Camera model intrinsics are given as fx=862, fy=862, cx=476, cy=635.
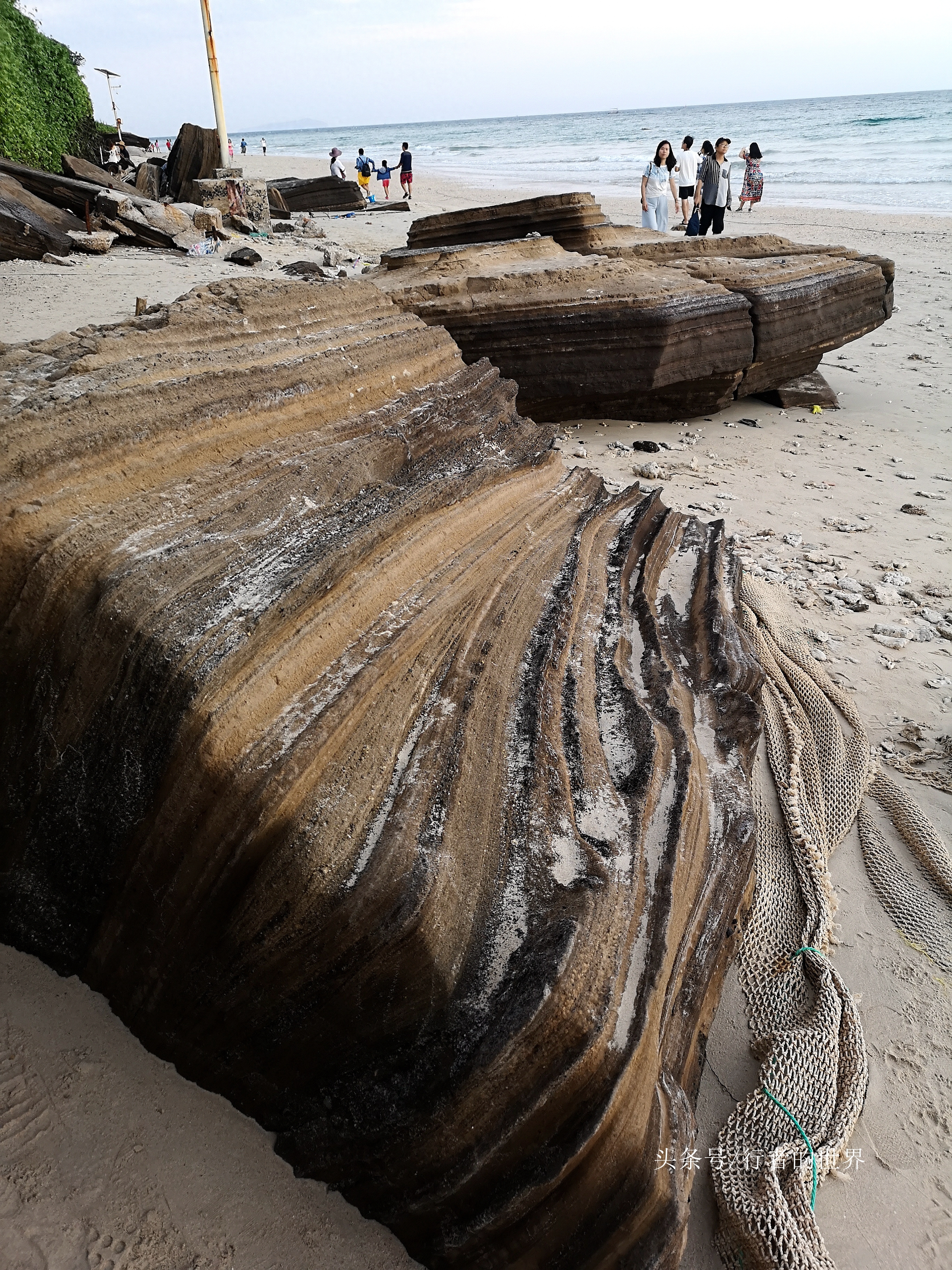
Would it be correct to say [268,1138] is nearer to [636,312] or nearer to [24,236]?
[636,312]

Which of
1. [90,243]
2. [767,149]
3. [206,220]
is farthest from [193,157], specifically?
[767,149]

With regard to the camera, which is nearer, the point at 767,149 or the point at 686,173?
the point at 686,173

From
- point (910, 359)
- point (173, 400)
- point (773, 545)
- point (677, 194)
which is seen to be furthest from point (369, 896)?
point (677, 194)

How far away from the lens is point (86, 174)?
10078 millimetres

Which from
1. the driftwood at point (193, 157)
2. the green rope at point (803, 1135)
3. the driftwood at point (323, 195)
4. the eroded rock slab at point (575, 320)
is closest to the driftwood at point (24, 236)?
the eroded rock slab at point (575, 320)

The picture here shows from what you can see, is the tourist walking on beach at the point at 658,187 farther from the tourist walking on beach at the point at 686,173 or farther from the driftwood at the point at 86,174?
the driftwood at the point at 86,174

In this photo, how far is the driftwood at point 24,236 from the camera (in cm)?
640

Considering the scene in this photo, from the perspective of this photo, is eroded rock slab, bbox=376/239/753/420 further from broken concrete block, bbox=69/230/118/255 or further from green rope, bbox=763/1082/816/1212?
green rope, bbox=763/1082/816/1212

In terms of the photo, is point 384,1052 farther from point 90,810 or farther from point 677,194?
point 677,194

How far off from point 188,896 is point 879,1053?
1547 mm

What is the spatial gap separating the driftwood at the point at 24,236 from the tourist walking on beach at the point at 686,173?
7.65 metres

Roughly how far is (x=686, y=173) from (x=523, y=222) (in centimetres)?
649

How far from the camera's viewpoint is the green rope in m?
1.63

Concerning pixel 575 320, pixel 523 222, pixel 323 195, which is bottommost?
pixel 575 320
